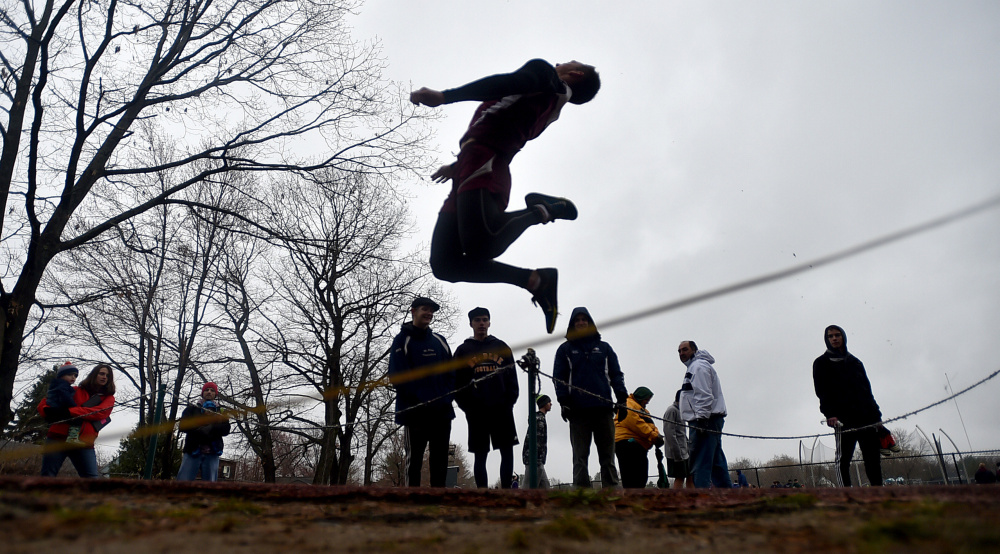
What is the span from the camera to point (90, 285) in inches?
690

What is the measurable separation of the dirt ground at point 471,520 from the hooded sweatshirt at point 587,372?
2967mm

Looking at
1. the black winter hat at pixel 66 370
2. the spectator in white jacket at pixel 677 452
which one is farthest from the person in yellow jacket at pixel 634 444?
the black winter hat at pixel 66 370

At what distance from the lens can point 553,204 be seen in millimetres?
3797

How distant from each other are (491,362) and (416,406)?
92 cm

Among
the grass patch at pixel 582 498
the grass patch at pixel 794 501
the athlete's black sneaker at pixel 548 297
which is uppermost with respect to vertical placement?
the athlete's black sneaker at pixel 548 297

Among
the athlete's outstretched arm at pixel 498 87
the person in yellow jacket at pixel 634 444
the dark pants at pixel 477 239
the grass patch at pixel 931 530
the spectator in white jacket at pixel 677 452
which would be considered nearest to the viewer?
the grass patch at pixel 931 530

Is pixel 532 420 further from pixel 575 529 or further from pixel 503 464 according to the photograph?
pixel 575 529

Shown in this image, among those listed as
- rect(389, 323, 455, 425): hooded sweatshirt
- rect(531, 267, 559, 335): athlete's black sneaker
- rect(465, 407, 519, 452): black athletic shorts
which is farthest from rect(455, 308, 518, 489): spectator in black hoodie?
rect(531, 267, 559, 335): athlete's black sneaker

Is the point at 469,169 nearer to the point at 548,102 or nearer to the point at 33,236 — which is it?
the point at 548,102

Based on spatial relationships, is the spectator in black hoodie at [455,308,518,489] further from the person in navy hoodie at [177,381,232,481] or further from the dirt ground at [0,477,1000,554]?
the person in navy hoodie at [177,381,232,481]

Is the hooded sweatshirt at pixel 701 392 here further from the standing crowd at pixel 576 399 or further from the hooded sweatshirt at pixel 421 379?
the hooded sweatshirt at pixel 421 379

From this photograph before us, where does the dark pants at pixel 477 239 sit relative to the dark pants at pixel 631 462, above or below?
above

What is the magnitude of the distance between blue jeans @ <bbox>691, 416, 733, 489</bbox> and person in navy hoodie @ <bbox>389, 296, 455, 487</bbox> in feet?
7.96

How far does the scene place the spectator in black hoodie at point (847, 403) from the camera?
572 cm
